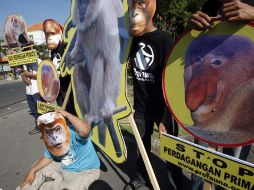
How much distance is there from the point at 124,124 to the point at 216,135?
10.6ft

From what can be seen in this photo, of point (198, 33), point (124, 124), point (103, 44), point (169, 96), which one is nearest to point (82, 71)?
point (103, 44)

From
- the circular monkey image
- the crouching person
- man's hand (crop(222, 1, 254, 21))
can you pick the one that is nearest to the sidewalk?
the crouching person

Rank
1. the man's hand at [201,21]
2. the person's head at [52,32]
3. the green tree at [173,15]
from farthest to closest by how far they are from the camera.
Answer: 1. the green tree at [173,15]
2. the person's head at [52,32]
3. the man's hand at [201,21]

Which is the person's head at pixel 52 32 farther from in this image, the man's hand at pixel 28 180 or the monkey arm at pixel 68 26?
the man's hand at pixel 28 180

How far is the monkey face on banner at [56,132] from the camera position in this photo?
211 cm

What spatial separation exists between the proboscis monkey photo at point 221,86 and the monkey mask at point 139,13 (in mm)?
592

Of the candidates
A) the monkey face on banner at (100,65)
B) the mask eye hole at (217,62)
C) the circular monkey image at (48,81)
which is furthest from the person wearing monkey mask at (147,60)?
the circular monkey image at (48,81)

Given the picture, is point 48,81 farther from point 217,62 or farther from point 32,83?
point 217,62

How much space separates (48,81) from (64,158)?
1.16m

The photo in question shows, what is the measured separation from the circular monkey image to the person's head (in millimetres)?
275

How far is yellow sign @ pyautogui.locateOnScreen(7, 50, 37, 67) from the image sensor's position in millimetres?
3633

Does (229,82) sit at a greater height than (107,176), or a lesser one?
greater

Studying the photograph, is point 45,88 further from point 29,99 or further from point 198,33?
point 198,33

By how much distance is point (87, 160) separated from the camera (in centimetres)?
226
